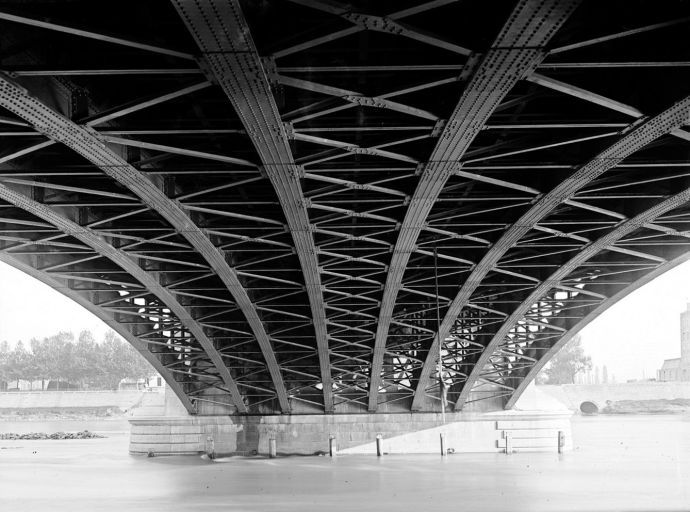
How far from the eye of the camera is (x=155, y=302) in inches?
1463

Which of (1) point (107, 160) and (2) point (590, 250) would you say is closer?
(1) point (107, 160)

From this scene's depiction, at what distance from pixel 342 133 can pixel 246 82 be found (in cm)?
437

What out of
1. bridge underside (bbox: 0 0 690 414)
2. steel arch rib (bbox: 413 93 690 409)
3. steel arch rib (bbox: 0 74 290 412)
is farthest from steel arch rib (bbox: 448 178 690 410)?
steel arch rib (bbox: 0 74 290 412)

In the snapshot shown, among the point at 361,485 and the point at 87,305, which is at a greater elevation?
the point at 87,305

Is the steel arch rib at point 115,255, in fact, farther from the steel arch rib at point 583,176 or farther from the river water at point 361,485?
the steel arch rib at point 583,176

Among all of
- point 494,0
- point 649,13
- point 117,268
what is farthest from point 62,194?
point 649,13

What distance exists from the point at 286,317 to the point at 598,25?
93.2 ft

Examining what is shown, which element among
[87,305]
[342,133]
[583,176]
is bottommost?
[87,305]

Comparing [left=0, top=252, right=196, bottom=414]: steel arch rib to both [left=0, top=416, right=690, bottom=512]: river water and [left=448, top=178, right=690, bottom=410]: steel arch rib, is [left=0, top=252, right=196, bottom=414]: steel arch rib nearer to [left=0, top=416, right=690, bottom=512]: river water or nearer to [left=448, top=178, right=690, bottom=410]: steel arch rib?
[left=0, top=416, right=690, bottom=512]: river water

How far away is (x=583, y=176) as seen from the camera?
19.1 metres

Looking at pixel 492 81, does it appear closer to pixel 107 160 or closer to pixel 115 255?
pixel 107 160

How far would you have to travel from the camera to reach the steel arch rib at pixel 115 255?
20469 millimetres

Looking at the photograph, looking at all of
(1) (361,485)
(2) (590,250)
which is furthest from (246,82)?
(1) (361,485)

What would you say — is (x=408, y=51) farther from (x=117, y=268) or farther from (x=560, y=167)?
(x=117, y=268)
